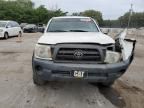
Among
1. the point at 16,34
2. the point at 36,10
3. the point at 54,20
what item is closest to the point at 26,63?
the point at 54,20

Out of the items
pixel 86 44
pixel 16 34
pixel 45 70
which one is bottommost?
pixel 16 34

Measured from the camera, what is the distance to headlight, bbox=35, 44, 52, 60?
6.24 metres

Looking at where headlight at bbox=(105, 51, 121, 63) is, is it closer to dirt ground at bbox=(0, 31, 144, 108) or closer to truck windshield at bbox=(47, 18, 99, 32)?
dirt ground at bbox=(0, 31, 144, 108)

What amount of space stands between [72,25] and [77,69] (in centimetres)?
256

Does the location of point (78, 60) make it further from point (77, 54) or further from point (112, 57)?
point (112, 57)

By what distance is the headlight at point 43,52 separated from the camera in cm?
624

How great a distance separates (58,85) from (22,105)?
1.75 m

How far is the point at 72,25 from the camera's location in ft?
27.3

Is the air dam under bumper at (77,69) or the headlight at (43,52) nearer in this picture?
the air dam under bumper at (77,69)

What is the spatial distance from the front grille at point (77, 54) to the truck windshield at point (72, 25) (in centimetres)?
193

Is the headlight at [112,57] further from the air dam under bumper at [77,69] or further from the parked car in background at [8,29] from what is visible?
the parked car in background at [8,29]

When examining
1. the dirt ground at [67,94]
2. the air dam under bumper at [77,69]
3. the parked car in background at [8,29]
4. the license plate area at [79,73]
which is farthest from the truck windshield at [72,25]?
the parked car in background at [8,29]

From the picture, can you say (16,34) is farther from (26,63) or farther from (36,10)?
(36,10)

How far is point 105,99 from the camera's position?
A: 646cm
